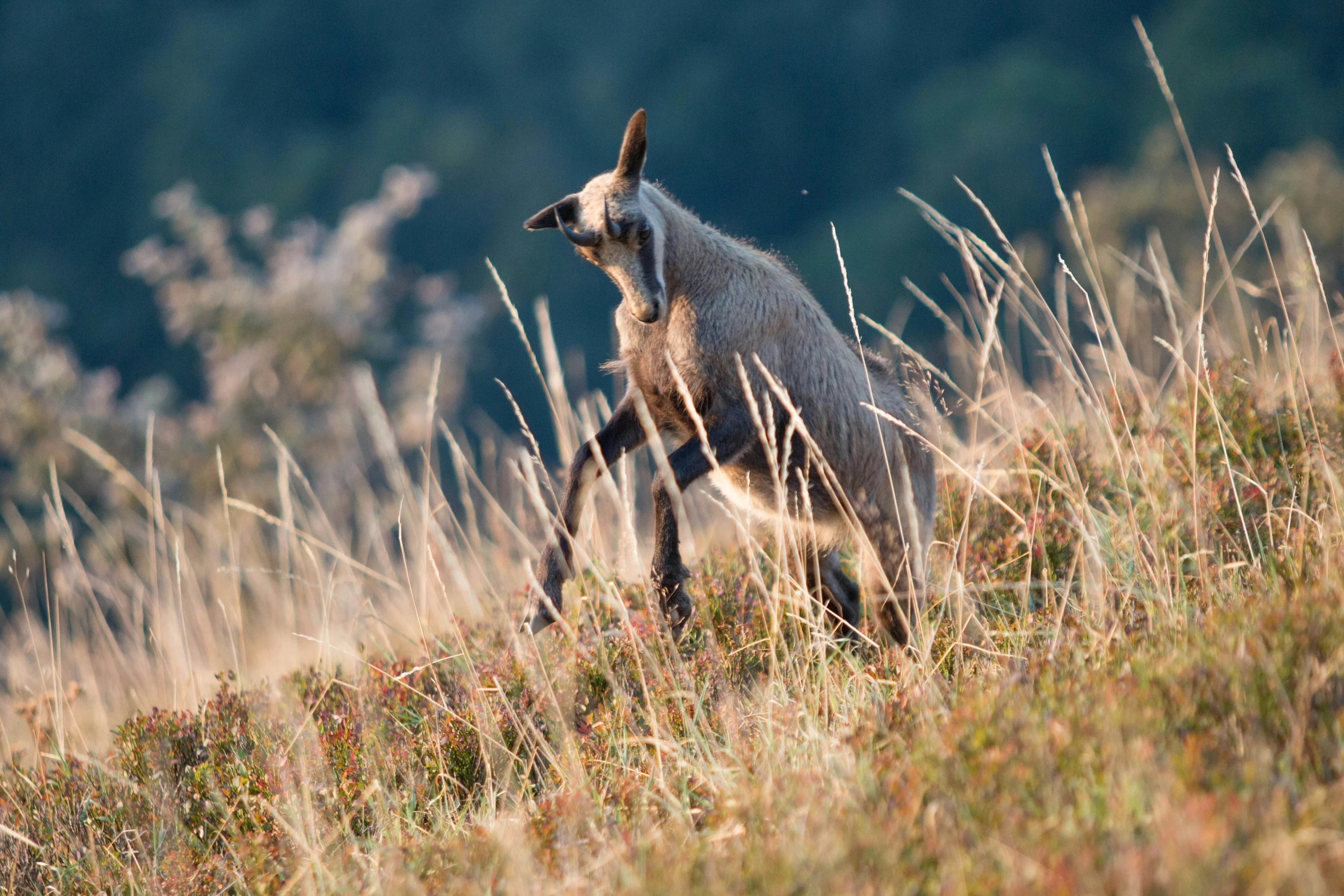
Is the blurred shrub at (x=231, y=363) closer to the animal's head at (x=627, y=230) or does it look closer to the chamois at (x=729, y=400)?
the chamois at (x=729, y=400)

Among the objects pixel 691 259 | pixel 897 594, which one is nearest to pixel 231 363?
pixel 691 259

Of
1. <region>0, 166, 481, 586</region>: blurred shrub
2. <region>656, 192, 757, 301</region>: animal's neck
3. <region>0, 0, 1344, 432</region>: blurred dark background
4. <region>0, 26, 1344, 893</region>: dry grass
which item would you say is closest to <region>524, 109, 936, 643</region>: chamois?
<region>656, 192, 757, 301</region>: animal's neck

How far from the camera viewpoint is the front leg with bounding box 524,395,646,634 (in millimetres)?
3615

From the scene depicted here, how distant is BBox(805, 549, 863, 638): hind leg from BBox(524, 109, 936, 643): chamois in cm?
1

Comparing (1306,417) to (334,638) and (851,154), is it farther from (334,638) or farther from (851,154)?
(851,154)

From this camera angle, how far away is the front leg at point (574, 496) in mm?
3615

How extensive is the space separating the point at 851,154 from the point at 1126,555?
40.6 m

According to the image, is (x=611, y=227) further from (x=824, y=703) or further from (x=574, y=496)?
(x=824, y=703)

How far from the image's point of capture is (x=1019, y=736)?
237 centimetres

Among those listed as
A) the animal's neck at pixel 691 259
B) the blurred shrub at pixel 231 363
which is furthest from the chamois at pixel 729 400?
the blurred shrub at pixel 231 363

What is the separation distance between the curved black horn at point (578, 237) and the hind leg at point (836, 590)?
1.68 metres

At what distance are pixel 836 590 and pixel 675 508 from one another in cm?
126

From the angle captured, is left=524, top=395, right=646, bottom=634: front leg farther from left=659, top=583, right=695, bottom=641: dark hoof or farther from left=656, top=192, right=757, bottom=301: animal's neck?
left=656, top=192, right=757, bottom=301: animal's neck

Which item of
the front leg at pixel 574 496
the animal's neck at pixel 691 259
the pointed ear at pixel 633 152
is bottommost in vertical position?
the front leg at pixel 574 496
